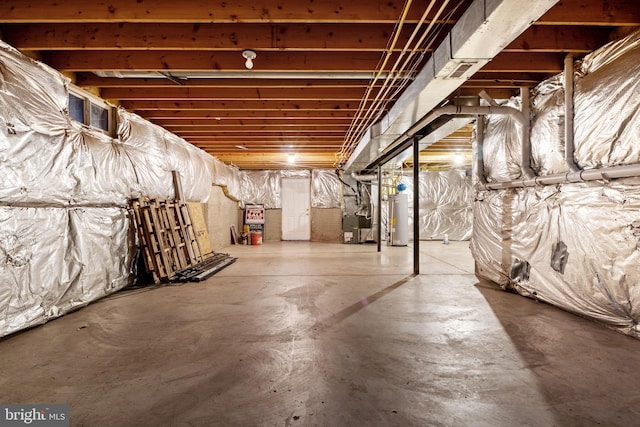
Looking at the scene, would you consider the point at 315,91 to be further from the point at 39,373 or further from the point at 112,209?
the point at 39,373

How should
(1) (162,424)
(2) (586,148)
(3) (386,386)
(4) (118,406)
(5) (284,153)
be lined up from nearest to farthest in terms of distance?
(1) (162,424) < (4) (118,406) < (3) (386,386) < (2) (586,148) < (5) (284,153)

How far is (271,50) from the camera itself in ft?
7.72

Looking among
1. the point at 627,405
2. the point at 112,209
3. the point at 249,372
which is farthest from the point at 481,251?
the point at 112,209

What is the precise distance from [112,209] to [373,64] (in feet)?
10.2

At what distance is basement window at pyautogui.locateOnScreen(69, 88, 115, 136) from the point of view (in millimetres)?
2853

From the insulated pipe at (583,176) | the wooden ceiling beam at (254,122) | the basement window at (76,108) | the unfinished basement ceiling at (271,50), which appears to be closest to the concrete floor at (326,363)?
the insulated pipe at (583,176)

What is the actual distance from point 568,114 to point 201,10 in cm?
301

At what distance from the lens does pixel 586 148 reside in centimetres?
222

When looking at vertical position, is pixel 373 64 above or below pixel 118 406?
above

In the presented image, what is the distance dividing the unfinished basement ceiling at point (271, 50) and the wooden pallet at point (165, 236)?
1247 millimetres

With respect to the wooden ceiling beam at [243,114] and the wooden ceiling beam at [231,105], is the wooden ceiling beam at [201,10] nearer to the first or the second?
the wooden ceiling beam at [231,105]

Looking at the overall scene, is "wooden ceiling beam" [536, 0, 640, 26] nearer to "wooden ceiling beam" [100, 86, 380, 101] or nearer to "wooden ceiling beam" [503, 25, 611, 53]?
"wooden ceiling beam" [503, 25, 611, 53]

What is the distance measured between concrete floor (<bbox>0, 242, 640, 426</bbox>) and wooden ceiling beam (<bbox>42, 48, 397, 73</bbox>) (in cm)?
221

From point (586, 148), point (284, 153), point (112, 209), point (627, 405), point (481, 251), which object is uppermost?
point (284, 153)
